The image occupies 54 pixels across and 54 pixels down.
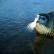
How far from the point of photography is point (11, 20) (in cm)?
955

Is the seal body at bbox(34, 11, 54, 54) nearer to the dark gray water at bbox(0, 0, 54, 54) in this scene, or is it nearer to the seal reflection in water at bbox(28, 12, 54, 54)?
the seal reflection in water at bbox(28, 12, 54, 54)

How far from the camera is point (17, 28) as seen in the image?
8.39 meters

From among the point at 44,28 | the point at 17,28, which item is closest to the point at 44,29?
the point at 44,28

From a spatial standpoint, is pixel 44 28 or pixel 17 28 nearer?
pixel 44 28

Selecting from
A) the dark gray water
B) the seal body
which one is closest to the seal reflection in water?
the seal body

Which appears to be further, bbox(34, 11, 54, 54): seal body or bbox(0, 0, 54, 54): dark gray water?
bbox(34, 11, 54, 54): seal body

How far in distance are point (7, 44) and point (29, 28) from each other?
5.28 ft

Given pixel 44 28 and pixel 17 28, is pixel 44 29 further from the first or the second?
pixel 17 28

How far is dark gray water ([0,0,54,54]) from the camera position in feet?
22.2

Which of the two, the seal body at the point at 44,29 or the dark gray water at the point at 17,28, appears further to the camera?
the seal body at the point at 44,29

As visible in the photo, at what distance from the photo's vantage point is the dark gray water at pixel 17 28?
22.2 feet

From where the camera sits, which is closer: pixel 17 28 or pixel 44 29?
pixel 44 29

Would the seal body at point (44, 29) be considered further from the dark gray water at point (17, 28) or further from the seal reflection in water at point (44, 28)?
the dark gray water at point (17, 28)

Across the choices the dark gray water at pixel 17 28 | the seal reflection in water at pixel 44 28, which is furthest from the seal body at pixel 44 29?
the dark gray water at pixel 17 28
